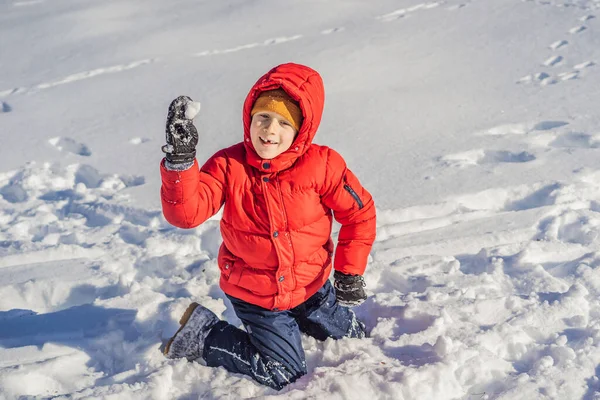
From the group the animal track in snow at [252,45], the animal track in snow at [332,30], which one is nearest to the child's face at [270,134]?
the animal track in snow at [252,45]

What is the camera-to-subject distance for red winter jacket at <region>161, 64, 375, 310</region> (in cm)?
209

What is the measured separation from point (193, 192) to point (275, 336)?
0.69m

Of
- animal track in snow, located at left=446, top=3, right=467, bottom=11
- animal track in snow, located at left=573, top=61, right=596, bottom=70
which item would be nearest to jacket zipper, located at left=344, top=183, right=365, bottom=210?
animal track in snow, located at left=573, top=61, right=596, bottom=70

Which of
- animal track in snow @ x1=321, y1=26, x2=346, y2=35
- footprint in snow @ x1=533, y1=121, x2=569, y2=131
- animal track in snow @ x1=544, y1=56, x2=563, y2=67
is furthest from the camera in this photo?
animal track in snow @ x1=321, y1=26, x2=346, y2=35

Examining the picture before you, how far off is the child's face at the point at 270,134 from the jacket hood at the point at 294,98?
25 mm

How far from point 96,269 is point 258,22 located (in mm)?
4726

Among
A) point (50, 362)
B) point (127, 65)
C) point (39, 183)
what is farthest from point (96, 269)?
point (127, 65)

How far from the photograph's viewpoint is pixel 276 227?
7.17 ft

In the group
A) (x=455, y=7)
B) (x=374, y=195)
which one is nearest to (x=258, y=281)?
(x=374, y=195)

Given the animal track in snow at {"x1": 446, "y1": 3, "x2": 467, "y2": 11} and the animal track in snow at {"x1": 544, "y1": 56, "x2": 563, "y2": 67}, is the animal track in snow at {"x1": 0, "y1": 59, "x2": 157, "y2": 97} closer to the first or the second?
the animal track in snow at {"x1": 446, "y1": 3, "x2": 467, "y2": 11}

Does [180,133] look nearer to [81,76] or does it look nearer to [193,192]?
[193,192]

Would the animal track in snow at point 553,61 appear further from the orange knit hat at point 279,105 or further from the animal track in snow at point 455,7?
the orange knit hat at point 279,105

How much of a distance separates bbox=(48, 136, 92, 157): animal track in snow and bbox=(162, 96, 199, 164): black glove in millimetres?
2617

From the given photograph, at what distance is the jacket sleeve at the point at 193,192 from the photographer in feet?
6.39
